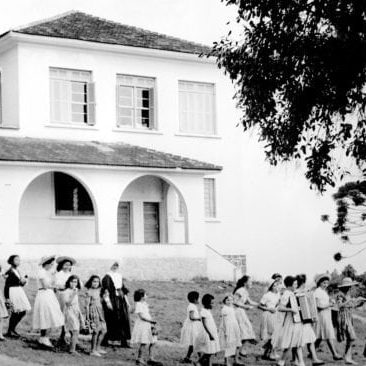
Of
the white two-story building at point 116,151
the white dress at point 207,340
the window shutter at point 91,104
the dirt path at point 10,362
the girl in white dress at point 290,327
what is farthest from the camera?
the window shutter at point 91,104

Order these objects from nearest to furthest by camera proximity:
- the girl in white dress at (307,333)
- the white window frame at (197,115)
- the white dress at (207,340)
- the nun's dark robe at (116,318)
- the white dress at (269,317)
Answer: the white dress at (207,340) < the girl in white dress at (307,333) < the nun's dark robe at (116,318) < the white dress at (269,317) < the white window frame at (197,115)

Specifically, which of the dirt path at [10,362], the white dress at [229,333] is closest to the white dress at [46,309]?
the dirt path at [10,362]

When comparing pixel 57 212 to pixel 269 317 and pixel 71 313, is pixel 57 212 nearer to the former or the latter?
pixel 269 317

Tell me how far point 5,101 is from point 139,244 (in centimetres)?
647

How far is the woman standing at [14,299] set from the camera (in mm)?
24013

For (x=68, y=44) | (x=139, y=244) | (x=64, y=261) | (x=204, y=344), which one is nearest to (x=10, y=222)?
(x=139, y=244)

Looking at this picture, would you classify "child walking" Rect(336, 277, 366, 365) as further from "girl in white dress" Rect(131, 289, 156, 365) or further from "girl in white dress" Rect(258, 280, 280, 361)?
"girl in white dress" Rect(131, 289, 156, 365)

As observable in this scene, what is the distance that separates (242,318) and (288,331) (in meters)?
1.25

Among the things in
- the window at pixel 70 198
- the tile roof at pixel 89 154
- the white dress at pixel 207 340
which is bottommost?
the white dress at pixel 207 340

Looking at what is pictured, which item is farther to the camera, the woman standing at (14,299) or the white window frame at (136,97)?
the white window frame at (136,97)

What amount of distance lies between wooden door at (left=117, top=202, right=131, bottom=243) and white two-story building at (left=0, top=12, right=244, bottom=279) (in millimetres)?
33

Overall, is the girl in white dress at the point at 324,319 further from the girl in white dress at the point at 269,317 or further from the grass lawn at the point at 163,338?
the girl in white dress at the point at 269,317

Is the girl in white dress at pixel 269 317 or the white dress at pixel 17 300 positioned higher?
the white dress at pixel 17 300

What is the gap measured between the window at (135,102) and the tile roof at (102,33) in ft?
4.00
